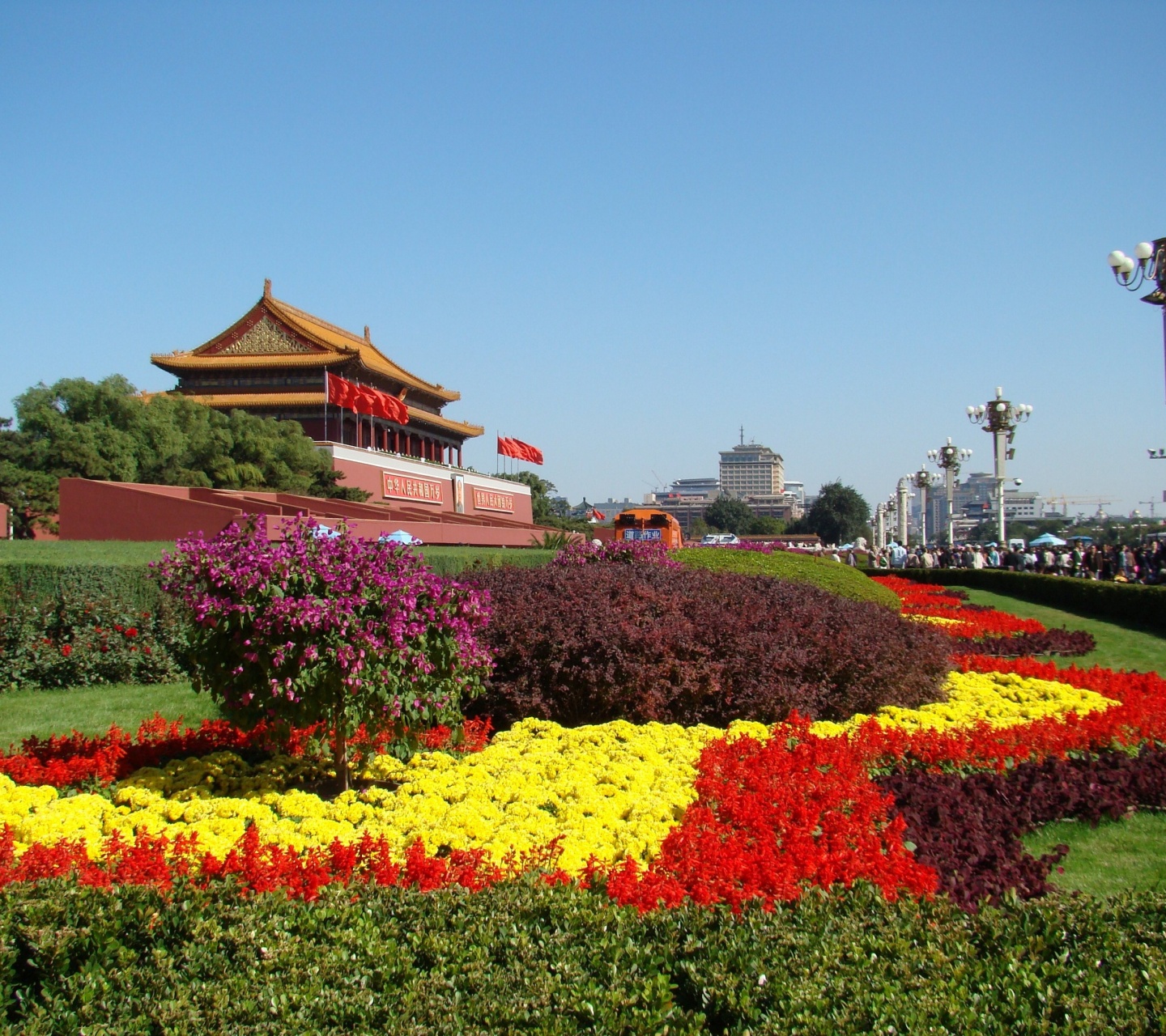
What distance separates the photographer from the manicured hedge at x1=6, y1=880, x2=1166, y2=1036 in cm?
232

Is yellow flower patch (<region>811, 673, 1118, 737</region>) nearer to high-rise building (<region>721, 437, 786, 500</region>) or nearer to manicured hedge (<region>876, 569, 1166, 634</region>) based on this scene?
manicured hedge (<region>876, 569, 1166, 634</region>)

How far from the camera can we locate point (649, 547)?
9203 mm

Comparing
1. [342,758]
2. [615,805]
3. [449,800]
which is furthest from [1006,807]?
[342,758]

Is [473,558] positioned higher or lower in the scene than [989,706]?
higher

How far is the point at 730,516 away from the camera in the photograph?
107 m

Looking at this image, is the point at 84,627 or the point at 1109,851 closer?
the point at 1109,851

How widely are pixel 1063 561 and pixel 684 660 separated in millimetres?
24489

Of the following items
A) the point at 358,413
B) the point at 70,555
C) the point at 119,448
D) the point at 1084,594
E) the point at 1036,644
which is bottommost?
the point at 1036,644

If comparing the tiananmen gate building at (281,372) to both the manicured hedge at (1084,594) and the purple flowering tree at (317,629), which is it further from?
the purple flowering tree at (317,629)

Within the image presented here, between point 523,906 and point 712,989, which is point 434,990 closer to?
point 523,906

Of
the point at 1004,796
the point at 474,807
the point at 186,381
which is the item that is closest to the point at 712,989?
the point at 474,807

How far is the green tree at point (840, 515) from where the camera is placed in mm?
84250

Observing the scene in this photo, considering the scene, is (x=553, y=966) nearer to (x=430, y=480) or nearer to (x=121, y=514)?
(x=121, y=514)

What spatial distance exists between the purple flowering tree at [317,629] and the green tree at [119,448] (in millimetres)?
17500
